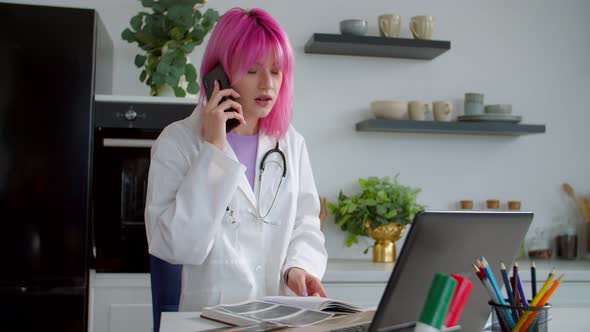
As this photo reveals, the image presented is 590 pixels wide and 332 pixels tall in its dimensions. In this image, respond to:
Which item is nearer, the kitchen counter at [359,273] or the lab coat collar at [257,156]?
the lab coat collar at [257,156]

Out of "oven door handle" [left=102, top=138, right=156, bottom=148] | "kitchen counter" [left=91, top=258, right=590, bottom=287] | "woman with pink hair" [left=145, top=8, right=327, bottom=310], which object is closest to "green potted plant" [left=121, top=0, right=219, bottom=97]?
"oven door handle" [left=102, top=138, right=156, bottom=148]

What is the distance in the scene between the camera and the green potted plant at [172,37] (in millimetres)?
2830

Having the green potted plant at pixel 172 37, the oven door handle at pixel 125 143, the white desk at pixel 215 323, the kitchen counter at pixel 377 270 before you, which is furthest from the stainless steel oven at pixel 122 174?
the white desk at pixel 215 323

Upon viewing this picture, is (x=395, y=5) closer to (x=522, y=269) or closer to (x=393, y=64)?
(x=393, y=64)

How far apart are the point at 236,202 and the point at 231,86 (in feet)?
1.01

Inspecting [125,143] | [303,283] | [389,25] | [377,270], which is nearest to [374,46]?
[389,25]

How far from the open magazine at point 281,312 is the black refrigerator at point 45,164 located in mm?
1423

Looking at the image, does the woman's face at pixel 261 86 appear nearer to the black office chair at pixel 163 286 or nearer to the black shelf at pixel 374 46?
the black office chair at pixel 163 286

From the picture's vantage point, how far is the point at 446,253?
38.8 inches

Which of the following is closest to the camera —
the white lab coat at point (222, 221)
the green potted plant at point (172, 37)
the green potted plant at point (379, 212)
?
the white lab coat at point (222, 221)

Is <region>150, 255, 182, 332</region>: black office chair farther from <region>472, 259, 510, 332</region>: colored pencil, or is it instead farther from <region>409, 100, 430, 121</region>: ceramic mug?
<region>409, 100, 430, 121</region>: ceramic mug

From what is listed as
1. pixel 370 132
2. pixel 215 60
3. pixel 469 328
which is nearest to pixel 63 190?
pixel 215 60

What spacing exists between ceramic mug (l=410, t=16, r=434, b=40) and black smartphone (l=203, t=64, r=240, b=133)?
186cm

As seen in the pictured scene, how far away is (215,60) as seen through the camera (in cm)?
180
